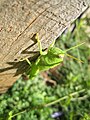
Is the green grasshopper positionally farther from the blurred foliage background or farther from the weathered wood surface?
the blurred foliage background

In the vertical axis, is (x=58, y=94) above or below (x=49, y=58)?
below

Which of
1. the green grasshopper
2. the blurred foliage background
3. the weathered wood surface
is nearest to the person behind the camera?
the weathered wood surface

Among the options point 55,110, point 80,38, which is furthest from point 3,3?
point 80,38

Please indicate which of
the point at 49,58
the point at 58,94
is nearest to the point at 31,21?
the point at 49,58

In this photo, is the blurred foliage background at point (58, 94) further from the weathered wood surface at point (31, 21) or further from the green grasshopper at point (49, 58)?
the weathered wood surface at point (31, 21)

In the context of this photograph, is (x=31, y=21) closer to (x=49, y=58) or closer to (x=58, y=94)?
(x=49, y=58)

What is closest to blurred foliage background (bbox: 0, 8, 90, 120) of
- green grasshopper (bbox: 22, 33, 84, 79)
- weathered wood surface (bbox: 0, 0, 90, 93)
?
green grasshopper (bbox: 22, 33, 84, 79)

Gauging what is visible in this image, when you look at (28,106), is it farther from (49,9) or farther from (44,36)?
(49,9)
